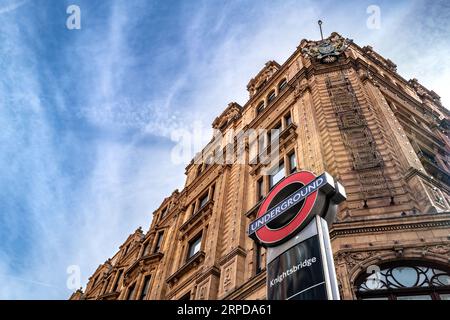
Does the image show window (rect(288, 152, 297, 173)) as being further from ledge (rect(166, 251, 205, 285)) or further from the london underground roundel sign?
the london underground roundel sign

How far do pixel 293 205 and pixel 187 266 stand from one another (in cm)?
1369

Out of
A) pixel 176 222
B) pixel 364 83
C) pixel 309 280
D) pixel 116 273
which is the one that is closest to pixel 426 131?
pixel 364 83

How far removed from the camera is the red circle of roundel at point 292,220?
1071 cm

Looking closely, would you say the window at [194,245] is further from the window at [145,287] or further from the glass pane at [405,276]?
the glass pane at [405,276]

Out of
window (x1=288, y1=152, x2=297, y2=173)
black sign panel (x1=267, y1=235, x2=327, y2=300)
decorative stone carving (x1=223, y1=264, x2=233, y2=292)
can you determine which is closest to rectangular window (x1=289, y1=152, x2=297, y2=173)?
window (x1=288, y1=152, x2=297, y2=173)

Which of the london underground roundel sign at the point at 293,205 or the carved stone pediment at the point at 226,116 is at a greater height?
the carved stone pediment at the point at 226,116

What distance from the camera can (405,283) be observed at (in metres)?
12.0

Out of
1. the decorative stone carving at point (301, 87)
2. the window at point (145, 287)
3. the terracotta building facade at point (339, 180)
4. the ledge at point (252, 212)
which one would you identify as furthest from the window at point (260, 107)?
the window at point (145, 287)

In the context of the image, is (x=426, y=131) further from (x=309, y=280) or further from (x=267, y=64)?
(x=309, y=280)

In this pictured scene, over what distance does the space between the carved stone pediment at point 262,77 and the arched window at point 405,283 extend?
87.8 feet

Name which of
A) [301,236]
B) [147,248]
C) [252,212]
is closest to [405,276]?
[301,236]

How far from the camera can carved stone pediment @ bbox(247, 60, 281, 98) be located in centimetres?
3772

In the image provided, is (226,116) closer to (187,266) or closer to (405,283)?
(187,266)
